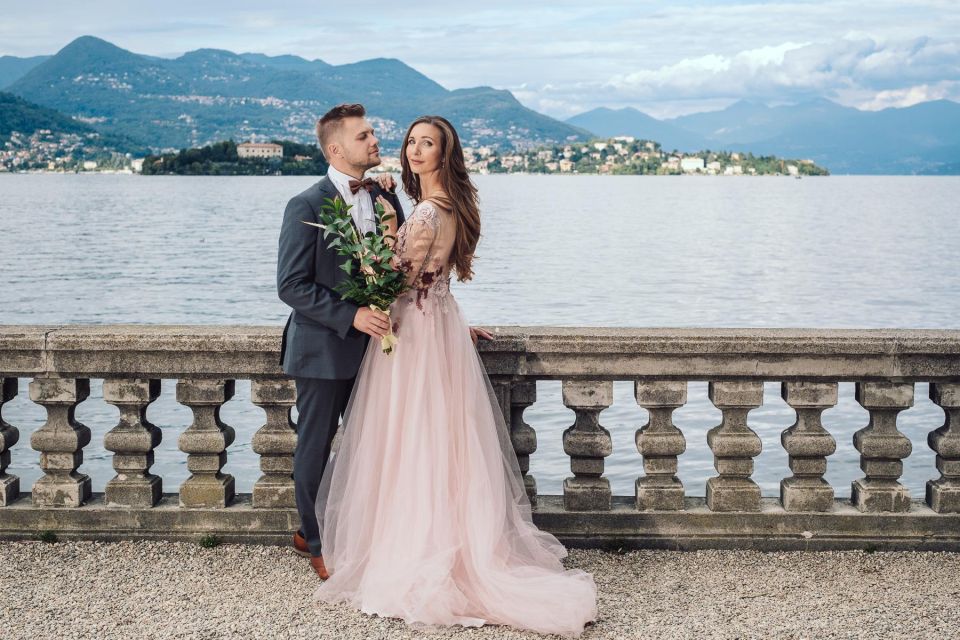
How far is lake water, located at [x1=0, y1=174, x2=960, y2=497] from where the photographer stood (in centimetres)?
1584

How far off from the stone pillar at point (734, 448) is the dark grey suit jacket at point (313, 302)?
5.99ft

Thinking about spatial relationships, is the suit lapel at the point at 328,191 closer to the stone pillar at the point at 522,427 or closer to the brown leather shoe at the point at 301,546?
the stone pillar at the point at 522,427

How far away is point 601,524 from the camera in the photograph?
5328mm

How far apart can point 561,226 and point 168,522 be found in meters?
67.3

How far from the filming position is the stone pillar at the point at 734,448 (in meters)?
5.23

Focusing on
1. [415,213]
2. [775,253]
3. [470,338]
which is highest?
[415,213]

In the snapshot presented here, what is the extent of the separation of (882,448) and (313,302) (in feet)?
9.50

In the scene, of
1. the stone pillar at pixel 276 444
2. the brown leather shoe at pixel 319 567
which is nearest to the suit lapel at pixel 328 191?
the stone pillar at pixel 276 444

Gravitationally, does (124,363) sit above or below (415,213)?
below

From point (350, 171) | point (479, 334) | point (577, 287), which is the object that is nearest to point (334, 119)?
point (350, 171)

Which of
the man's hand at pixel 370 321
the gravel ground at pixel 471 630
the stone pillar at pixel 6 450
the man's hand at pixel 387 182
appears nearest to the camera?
the gravel ground at pixel 471 630

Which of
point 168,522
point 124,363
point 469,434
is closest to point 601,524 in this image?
point 469,434

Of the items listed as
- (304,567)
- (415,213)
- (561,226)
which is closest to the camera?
(415,213)

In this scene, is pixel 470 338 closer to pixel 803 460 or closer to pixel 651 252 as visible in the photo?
pixel 803 460
